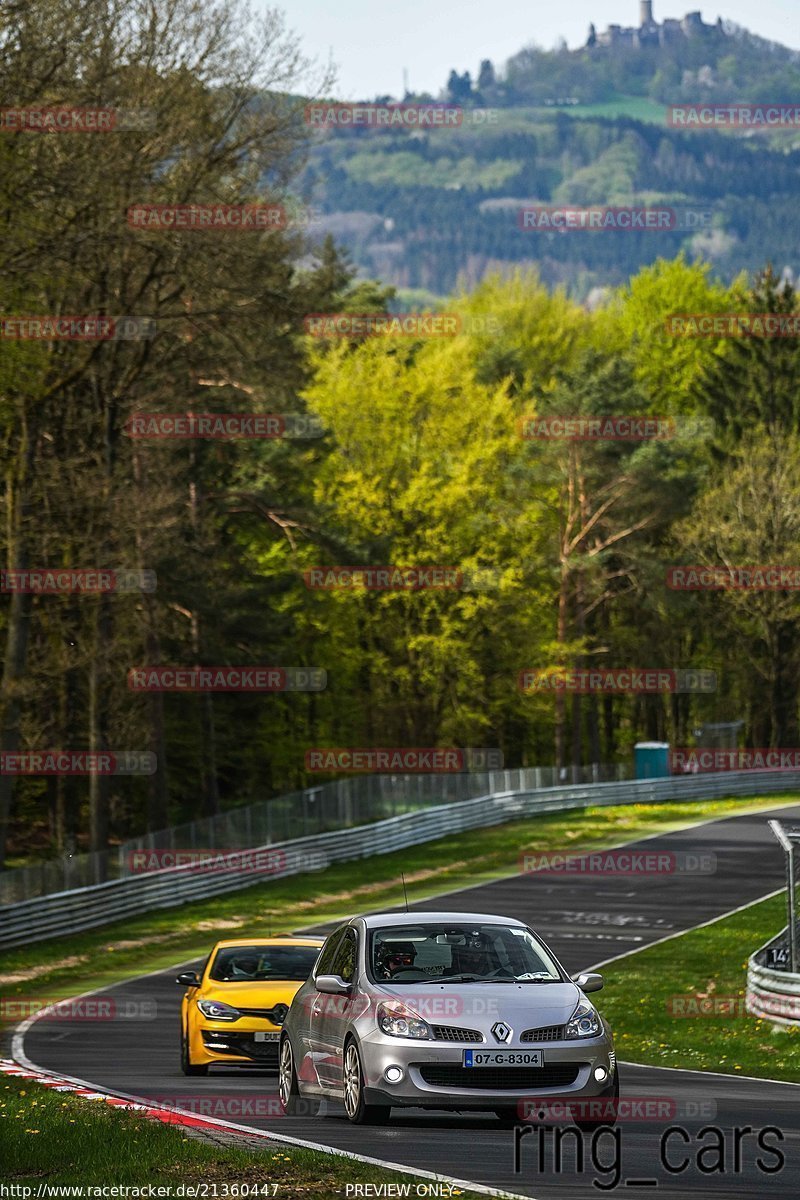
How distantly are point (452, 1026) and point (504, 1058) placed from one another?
15.6 inches

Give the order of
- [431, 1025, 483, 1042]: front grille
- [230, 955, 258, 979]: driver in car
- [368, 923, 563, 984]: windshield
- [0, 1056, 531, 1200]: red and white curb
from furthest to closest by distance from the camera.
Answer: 1. [230, 955, 258, 979]: driver in car
2. [368, 923, 563, 984]: windshield
3. [431, 1025, 483, 1042]: front grille
4. [0, 1056, 531, 1200]: red and white curb

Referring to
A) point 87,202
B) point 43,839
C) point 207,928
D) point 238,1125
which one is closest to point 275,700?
point 43,839

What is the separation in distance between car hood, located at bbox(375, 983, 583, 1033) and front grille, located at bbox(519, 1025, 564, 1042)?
29mm

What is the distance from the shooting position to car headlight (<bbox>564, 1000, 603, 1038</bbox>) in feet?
37.7

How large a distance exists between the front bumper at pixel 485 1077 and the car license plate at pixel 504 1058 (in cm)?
3

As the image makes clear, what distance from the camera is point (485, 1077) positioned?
1138 cm

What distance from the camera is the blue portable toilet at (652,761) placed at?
6650 cm

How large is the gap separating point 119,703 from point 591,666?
32240 mm

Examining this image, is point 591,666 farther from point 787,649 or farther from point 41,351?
point 41,351
